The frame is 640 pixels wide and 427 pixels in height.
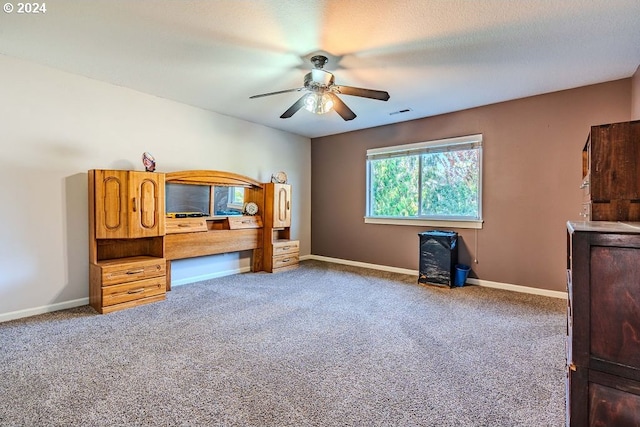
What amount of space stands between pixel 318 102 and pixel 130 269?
9.07 ft

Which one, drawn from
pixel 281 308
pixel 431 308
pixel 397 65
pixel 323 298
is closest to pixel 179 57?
pixel 397 65

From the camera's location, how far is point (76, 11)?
2215 millimetres

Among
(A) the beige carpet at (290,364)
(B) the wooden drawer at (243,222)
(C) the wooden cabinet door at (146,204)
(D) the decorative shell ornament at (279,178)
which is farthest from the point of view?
(D) the decorative shell ornament at (279,178)

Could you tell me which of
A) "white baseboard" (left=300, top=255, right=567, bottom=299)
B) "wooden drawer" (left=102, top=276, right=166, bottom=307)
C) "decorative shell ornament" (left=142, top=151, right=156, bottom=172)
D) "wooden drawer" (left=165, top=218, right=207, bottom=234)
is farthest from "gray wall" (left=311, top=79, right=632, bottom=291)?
"decorative shell ornament" (left=142, top=151, right=156, bottom=172)

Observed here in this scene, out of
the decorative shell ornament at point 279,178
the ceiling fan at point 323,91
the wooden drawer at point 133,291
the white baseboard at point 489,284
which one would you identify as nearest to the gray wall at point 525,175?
the white baseboard at point 489,284

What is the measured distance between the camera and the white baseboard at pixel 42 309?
297 cm

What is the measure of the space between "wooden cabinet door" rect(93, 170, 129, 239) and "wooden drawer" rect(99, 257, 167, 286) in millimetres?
321

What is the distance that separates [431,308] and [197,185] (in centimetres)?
349

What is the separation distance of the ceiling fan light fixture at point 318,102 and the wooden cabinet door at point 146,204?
78.5 inches

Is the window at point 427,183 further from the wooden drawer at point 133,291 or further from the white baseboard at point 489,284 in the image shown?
the wooden drawer at point 133,291

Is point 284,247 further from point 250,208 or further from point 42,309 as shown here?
point 42,309

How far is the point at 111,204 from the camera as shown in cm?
328

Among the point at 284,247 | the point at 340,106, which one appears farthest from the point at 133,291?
the point at 340,106

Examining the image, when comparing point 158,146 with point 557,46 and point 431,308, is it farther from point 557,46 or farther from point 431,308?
point 557,46
